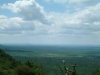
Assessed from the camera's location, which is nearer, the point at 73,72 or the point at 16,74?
the point at 73,72

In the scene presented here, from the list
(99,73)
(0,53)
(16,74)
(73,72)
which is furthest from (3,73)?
(73,72)

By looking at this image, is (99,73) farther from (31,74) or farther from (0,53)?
(0,53)

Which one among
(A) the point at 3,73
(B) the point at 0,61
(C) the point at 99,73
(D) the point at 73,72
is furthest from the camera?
→ (B) the point at 0,61

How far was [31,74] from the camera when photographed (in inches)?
1453

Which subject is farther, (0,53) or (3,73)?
(0,53)

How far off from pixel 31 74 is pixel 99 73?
11963 mm

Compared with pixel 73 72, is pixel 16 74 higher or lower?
lower

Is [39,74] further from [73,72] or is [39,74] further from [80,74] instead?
[80,74]

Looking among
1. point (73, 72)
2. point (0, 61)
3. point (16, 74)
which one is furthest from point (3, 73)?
point (73, 72)

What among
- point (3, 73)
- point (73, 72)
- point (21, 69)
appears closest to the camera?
point (73, 72)

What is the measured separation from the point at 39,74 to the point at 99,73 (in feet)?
35.0

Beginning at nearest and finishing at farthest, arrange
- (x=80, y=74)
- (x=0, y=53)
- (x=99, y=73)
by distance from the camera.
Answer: (x=99, y=73)
(x=0, y=53)
(x=80, y=74)

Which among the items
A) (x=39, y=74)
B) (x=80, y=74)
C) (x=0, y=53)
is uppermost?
(x=0, y=53)

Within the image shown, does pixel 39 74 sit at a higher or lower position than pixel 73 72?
lower
